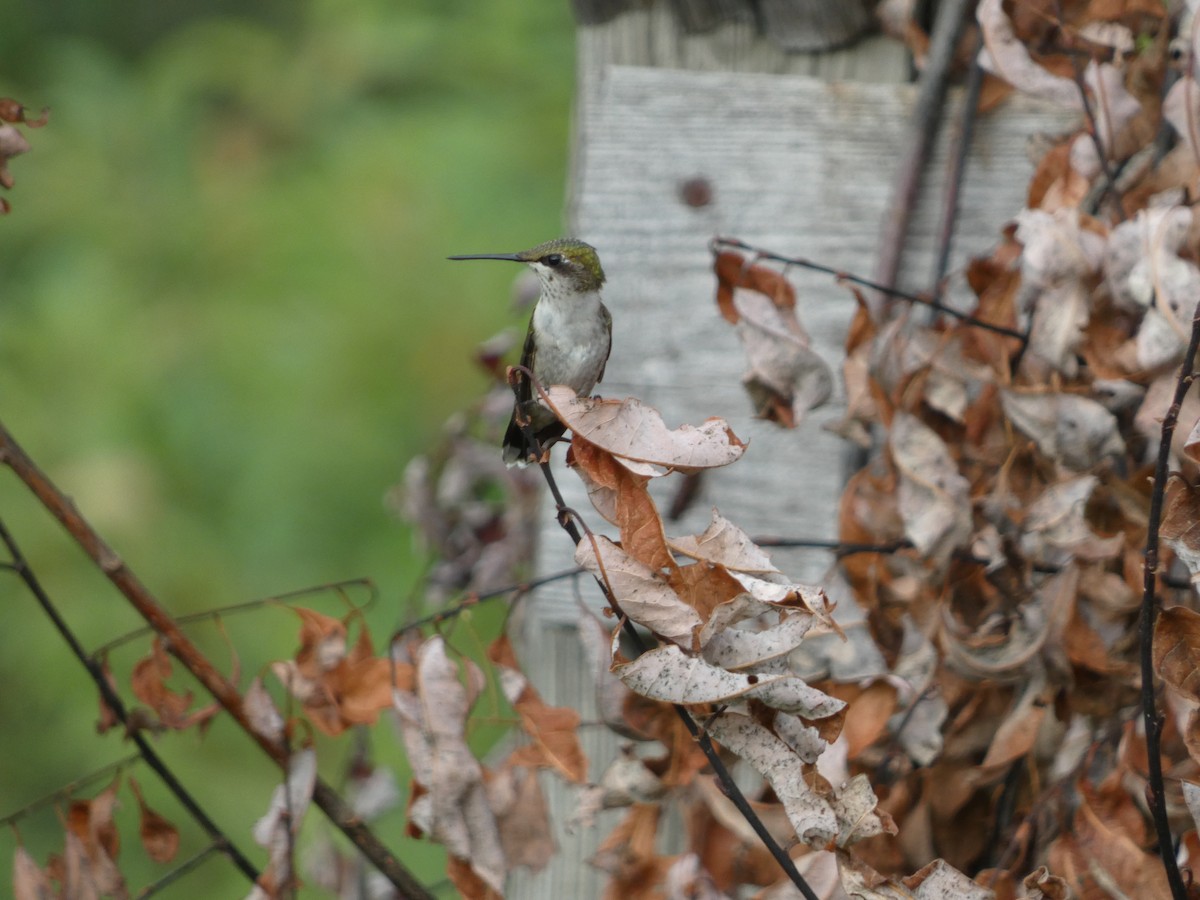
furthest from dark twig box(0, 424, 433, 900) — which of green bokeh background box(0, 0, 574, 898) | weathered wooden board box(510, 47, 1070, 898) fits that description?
green bokeh background box(0, 0, 574, 898)

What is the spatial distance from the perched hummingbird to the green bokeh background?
1.45 metres

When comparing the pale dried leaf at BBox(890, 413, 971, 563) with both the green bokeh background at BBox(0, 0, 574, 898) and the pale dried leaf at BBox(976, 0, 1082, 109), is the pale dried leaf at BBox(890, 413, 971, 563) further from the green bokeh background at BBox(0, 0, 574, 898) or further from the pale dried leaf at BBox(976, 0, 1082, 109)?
the green bokeh background at BBox(0, 0, 574, 898)

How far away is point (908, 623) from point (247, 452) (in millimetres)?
2495

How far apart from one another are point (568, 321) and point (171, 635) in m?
0.73

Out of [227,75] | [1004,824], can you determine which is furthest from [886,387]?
[227,75]

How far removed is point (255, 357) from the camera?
3.61 m

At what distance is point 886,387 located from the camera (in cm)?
162

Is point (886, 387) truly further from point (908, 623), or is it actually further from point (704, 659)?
point (704, 659)

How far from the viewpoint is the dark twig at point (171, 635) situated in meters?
1.26

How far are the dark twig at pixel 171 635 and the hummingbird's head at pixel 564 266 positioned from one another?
74 centimetres

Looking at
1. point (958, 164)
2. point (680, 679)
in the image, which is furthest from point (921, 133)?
point (680, 679)

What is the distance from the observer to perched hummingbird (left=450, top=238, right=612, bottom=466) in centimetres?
179

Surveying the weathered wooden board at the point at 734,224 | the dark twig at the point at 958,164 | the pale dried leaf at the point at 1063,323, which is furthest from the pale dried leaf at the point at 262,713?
the dark twig at the point at 958,164

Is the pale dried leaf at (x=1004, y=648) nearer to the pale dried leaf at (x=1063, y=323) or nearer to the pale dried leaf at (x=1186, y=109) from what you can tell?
the pale dried leaf at (x=1063, y=323)
